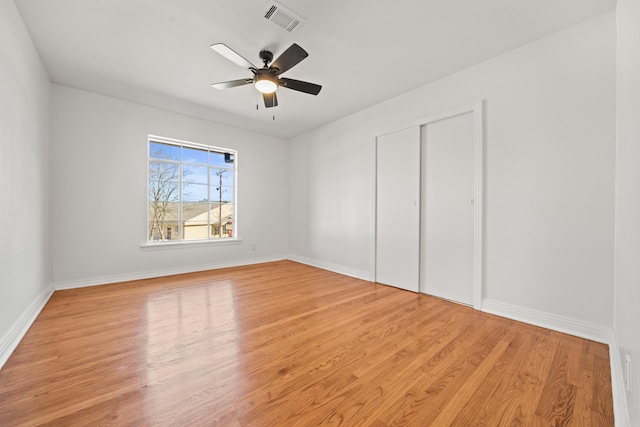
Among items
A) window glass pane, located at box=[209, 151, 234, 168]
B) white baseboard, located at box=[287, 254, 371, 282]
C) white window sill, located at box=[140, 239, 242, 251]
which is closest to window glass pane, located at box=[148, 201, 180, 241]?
white window sill, located at box=[140, 239, 242, 251]

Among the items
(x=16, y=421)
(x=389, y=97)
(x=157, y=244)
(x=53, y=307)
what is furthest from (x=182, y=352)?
(x=389, y=97)

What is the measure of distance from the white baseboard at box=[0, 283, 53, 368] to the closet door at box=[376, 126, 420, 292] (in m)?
3.98

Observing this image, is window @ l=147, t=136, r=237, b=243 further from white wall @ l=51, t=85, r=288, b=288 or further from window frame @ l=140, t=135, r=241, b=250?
white wall @ l=51, t=85, r=288, b=288

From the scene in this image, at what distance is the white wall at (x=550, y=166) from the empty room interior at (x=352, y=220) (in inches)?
0.7

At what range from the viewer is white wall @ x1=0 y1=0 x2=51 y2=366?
6.49 feet

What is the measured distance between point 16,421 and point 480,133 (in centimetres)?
430

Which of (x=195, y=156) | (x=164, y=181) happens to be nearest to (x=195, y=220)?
(x=164, y=181)

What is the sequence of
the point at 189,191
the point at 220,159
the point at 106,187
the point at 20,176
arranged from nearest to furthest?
the point at 20,176 → the point at 106,187 → the point at 189,191 → the point at 220,159

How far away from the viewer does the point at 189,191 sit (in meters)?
4.90

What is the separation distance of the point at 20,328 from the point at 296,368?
2552mm

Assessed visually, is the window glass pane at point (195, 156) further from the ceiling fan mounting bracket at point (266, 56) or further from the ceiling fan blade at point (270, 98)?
the ceiling fan mounting bracket at point (266, 56)

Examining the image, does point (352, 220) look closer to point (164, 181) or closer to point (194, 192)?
point (194, 192)

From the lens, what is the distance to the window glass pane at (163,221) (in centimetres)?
454

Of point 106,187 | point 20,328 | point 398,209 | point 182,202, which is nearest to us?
point 20,328
